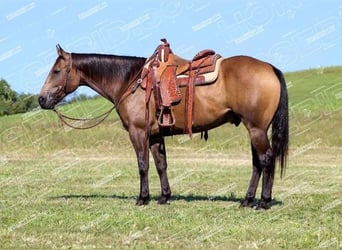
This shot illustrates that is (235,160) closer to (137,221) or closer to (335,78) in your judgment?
(137,221)

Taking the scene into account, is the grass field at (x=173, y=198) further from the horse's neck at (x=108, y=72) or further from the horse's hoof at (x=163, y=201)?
the horse's neck at (x=108, y=72)

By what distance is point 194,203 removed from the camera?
11.6 m

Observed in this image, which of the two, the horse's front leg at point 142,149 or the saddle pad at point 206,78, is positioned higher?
the saddle pad at point 206,78

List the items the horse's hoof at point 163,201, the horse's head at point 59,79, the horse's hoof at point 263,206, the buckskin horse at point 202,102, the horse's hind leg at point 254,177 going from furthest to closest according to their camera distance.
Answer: the horse's head at point 59,79
the horse's hoof at point 163,201
the horse's hind leg at point 254,177
the buckskin horse at point 202,102
the horse's hoof at point 263,206

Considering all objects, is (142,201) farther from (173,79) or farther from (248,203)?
(173,79)

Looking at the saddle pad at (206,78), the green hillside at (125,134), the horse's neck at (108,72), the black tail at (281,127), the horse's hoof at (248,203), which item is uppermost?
the horse's neck at (108,72)

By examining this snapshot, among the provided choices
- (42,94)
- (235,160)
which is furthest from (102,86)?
(235,160)

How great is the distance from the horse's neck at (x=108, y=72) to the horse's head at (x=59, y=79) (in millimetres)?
154

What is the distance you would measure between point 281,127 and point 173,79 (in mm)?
1821

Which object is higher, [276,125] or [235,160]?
[276,125]

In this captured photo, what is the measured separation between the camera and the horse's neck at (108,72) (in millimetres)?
12039

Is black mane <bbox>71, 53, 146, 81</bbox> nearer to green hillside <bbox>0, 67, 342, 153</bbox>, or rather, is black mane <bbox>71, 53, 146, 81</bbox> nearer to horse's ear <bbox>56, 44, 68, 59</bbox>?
horse's ear <bbox>56, 44, 68, 59</bbox>

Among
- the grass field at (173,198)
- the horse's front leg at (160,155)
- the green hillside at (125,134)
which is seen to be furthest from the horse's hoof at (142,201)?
the green hillside at (125,134)

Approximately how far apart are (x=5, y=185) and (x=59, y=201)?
11.6 feet
